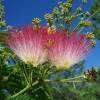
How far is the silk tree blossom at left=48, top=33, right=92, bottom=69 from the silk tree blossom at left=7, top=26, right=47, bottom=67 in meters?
0.06

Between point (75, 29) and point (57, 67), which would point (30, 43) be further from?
point (75, 29)

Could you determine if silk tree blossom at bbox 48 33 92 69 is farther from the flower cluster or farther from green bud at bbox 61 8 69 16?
green bud at bbox 61 8 69 16

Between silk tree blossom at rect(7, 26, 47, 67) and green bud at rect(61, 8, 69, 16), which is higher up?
green bud at rect(61, 8, 69, 16)

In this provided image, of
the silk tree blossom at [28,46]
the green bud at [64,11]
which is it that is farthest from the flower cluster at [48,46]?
the green bud at [64,11]

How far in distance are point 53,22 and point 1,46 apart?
30 cm

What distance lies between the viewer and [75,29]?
2.18 metres

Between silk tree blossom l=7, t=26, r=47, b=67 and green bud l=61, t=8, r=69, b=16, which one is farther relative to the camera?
green bud l=61, t=8, r=69, b=16

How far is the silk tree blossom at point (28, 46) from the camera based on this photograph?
1962 millimetres

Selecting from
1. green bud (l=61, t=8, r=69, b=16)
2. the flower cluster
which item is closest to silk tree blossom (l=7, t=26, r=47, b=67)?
the flower cluster

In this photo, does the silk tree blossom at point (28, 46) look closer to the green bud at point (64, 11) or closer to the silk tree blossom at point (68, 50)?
the silk tree blossom at point (68, 50)

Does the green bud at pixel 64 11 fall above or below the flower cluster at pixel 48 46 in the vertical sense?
above

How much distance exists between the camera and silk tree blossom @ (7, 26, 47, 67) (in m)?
1.96

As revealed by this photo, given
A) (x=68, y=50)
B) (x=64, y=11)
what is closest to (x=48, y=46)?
(x=68, y=50)

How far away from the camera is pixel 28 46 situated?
1.99m
